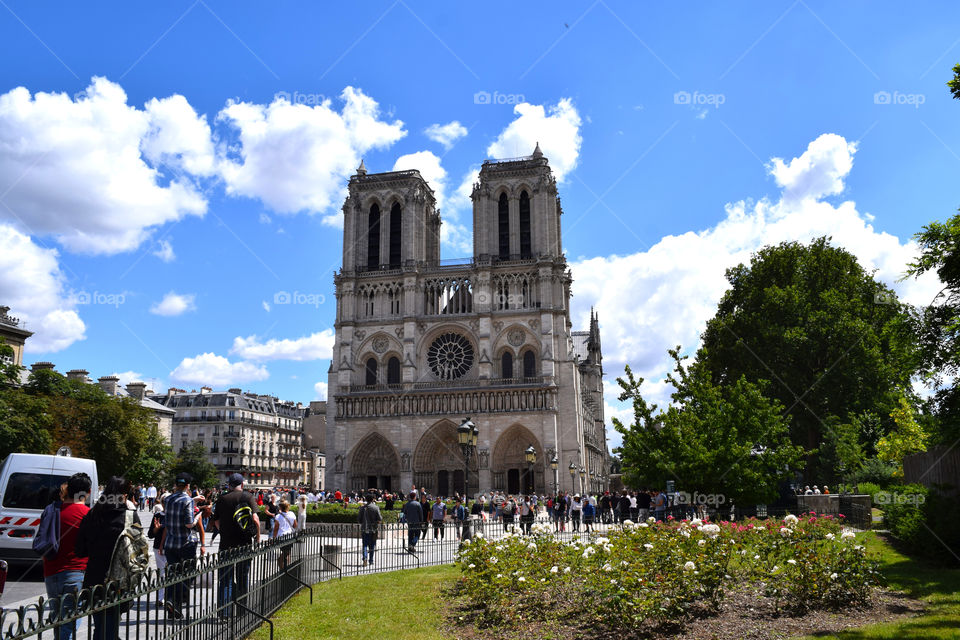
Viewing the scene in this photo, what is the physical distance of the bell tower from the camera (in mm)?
50812

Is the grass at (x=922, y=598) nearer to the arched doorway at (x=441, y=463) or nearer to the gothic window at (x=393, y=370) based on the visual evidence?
the arched doorway at (x=441, y=463)

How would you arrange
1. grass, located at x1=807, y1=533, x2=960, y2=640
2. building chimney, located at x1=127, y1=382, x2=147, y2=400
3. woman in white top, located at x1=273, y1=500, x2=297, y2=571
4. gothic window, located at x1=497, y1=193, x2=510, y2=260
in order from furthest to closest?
building chimney, located at x1=127, y1=382, x2=147, y2=400, gothic window, located at x1=497, y1=193, x2=510, y2=260, woman in white top, located at x1=273, y1=500, x2=297, y2=571, grass, located at x1=807, y1=533, x2=960, y2=640

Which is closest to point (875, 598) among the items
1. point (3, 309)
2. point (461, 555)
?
point (461, 555)

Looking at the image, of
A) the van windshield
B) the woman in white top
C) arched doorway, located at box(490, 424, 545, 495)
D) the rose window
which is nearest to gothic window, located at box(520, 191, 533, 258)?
the rose window

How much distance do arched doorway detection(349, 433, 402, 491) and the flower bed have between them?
1595 inches

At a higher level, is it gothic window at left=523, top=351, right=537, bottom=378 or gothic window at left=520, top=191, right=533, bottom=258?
gothic window at left=520, top=191, right=533, bottom=258

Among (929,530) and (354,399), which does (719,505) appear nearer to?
(929,530)

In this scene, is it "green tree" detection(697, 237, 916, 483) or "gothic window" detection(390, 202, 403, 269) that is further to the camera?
"gothic window" detection(390, 202, 403, 269)

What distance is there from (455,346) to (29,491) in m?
39.2

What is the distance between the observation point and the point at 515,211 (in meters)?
52.0

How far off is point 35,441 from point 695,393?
89.5ft

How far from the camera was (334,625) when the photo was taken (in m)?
8.83

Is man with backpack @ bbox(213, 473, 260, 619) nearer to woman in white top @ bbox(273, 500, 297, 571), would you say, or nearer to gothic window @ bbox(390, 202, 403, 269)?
woman in white top @ bbox(273, 500, 297, 571)

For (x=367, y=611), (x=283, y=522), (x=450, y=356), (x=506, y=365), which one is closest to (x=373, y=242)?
(x=450, y=356)
